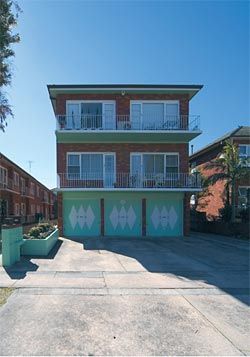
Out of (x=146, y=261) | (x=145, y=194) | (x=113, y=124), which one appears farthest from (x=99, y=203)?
(x=146, y=261)

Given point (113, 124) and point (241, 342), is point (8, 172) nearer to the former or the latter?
point (113, 124)

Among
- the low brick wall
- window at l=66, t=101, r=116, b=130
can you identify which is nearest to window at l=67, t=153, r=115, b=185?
window at l=66, t=101, r=116, b=130

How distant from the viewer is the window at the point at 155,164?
24328 millimetres

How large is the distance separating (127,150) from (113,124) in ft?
6.56

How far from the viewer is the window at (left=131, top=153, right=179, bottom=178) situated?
2433 cm

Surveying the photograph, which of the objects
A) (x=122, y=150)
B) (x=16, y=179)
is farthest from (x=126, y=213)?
(x=16, y=179)

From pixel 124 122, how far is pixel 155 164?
11.7ft

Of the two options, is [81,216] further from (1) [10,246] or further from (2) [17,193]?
(2) [17,193]

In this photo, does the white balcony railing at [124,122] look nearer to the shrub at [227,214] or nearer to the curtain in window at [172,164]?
the curtain in window at [172,164]

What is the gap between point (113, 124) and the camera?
23.9 metres

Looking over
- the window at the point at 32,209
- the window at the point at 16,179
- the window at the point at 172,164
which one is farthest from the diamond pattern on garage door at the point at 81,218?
the window at the point at 32,209

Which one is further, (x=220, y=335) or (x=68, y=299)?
(x=68, y=299)

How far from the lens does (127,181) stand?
78.1ft

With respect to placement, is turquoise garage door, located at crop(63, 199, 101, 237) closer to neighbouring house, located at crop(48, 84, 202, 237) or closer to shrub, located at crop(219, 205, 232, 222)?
neighbouring house, located at crop(48, 84, 202, 237)
